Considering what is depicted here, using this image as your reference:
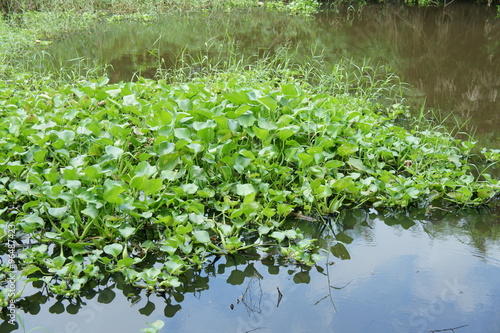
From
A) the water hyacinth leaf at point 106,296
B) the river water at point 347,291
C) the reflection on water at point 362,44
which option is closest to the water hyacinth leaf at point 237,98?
the river water at point 347,291

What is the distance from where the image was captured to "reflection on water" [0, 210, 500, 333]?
1815 millimetres

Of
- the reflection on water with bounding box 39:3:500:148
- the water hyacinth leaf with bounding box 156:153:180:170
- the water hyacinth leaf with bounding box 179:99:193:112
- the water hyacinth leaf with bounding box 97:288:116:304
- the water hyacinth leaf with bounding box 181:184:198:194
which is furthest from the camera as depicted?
the reflection on water with bounding box 39:3:500:148

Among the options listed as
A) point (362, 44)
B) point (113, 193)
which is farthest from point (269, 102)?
point (362, 44)

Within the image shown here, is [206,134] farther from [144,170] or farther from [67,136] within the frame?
[67,136]

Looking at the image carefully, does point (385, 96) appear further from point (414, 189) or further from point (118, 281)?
point (118, 281)

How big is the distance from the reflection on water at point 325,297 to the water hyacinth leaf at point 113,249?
0.11 meters

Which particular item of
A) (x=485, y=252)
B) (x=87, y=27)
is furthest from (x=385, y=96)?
(x=87, y=27)

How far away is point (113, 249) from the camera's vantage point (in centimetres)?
203

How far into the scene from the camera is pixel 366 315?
1849 millimetres

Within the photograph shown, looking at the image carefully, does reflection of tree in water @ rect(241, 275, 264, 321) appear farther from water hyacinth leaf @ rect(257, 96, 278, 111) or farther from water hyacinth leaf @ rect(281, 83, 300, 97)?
water hyacinth leaf @ rect(281, 83, 300, 97)

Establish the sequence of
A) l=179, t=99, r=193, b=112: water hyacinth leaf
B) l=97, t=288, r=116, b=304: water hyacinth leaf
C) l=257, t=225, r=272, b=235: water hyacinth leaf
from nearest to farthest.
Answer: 1. l=97, t=288, r=116, b=304: water hyacinth leaf
2. l=257, t=225, r=272, b=235: water hyacinth leaf
3. l=179, t=99, r=193, b=112: water hyacinth leaf

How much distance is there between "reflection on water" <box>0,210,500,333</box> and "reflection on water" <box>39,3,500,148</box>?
5.42ft

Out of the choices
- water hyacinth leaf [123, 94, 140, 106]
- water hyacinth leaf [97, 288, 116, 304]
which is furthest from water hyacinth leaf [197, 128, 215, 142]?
water hyacinth leaf [97, 288, 116, 304]

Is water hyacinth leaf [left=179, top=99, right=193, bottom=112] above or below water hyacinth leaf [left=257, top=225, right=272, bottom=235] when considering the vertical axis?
above
